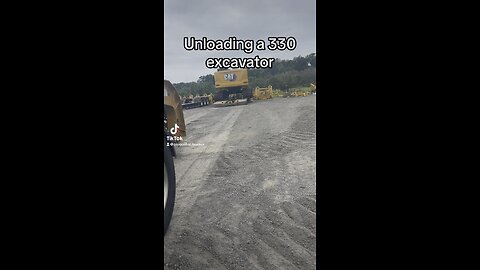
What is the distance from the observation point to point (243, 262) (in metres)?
1.66

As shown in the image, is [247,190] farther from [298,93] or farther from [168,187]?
[298,93]

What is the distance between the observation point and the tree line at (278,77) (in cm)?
174

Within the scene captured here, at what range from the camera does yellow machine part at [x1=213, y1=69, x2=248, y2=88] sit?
180 cm

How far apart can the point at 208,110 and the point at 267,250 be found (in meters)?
0.78

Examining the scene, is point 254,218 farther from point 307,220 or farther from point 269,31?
point 269,31

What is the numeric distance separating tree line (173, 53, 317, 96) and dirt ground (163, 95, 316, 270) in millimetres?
98

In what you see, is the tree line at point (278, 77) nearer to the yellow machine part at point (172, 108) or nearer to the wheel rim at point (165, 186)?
the yellow machine part at point (172, 108)

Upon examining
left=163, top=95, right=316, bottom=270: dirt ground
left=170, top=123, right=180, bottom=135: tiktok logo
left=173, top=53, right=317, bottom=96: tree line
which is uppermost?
left=173, top=53, right=317, bottom=96: tree line

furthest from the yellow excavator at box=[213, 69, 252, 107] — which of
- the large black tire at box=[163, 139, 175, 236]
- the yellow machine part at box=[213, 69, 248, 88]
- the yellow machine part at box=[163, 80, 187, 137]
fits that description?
the large black tire at box=[163, 139, 175, 236]

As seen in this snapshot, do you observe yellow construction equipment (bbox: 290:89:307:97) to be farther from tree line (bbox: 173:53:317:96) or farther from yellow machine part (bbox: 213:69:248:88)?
yellow machine part (bbox: 213:69:248:88)

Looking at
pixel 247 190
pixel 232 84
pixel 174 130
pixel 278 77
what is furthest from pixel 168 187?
pixel 278 77

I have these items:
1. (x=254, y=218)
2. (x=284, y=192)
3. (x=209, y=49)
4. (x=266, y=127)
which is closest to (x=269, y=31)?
(x=209, y=49)

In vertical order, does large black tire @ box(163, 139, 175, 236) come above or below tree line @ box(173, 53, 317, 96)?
below
